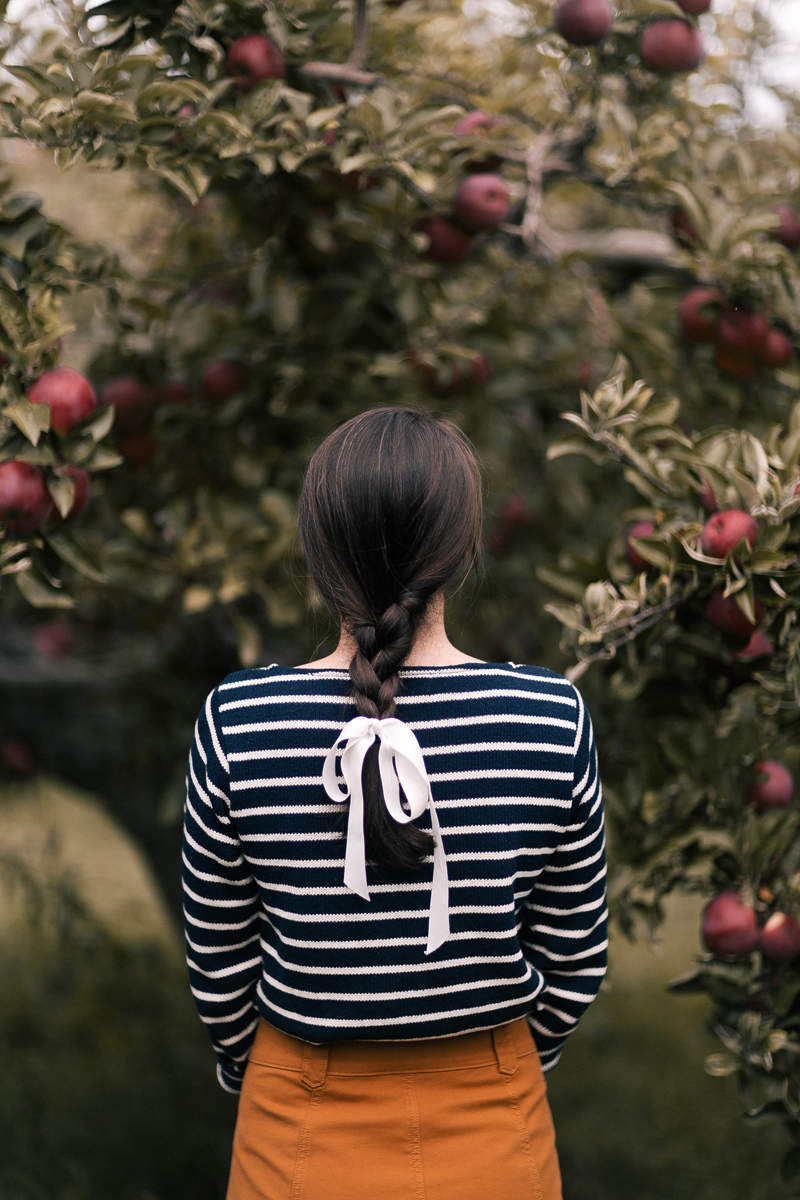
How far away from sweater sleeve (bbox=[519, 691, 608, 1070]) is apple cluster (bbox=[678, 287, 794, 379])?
3.02 ft

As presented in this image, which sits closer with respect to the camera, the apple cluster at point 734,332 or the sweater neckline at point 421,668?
the sweater neckline at point 421,668

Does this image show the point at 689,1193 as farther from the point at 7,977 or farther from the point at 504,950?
the point at 7,977

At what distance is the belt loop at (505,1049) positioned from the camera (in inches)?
41.7

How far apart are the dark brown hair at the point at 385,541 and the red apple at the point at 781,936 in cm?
66

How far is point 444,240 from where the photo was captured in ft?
5.72

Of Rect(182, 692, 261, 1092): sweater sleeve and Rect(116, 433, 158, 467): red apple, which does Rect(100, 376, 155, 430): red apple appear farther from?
Rect(182, 692, 261, 1092): sweater sleeve

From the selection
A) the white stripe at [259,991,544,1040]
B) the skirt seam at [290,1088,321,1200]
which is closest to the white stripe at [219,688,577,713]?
the white stripe at [259,991,544,1040]

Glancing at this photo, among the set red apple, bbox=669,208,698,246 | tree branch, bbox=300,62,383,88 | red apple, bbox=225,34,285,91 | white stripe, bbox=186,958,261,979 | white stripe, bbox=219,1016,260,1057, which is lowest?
white stripe, bbox=219,1016,260,1057

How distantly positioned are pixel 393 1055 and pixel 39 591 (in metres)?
0.76

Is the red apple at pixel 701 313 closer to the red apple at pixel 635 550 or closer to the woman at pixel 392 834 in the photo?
the red apple at pixel 635 550

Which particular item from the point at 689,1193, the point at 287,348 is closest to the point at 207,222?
the point at 287,348

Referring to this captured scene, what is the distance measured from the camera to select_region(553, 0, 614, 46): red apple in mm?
1539

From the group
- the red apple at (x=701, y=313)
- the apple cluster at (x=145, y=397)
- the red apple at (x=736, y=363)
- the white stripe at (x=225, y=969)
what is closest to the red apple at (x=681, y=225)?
the red apple at (x=701, y=313)

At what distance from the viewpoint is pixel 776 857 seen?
1396 millimetres
